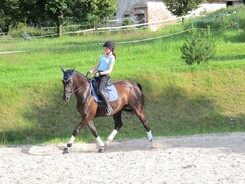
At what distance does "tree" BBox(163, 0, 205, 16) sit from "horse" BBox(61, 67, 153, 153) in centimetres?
3118

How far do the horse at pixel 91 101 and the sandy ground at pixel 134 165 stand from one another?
0.63 metres

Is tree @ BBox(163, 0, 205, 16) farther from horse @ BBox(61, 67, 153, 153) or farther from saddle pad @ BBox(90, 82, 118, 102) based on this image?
saddle pad @ BBox(90, 82, 118, 102)

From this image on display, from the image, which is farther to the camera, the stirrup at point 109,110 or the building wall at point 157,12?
the building wall at point 157,12

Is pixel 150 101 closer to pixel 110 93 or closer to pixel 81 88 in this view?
pixel 110 93

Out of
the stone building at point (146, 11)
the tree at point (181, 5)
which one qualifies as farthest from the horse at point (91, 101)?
the stone building at point (146, 11)

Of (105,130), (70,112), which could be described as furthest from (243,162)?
(70,112)

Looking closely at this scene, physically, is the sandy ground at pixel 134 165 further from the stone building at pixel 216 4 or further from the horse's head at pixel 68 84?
the stone building at pixel 216 4

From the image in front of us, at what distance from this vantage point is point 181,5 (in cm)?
4503

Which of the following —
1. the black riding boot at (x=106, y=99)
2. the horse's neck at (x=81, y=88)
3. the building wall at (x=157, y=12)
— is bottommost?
the black riding boot at (x=106, y=99)

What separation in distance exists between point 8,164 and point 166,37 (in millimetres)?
21335

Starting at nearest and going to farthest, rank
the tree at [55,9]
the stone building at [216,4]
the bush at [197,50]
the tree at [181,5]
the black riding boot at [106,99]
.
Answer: the black riding boot at [106,99], the bush at [197,50], the tree at [55,9], the tree at [181,5], the stone building at [216,4]

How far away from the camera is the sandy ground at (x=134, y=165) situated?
9875 mm

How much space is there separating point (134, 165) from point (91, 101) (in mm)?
3046

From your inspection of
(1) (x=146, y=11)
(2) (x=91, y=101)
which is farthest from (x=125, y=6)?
(2) (x=91, y=101)
